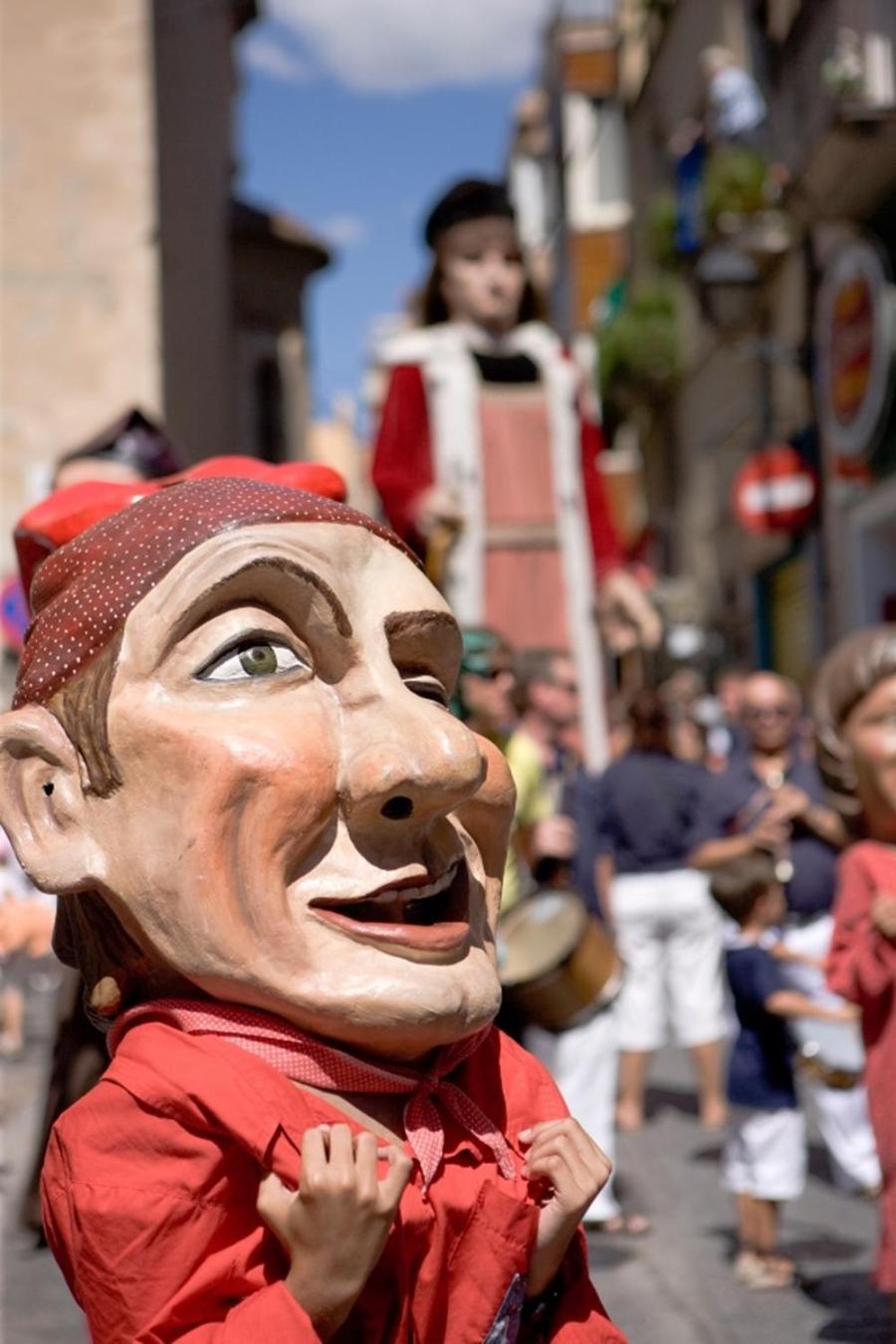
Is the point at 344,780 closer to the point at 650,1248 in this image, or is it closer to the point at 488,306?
the point at 488,306

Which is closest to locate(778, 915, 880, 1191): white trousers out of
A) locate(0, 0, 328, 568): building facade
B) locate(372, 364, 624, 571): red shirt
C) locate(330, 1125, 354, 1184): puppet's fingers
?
locate(372, 364, 624, 571): red shirt

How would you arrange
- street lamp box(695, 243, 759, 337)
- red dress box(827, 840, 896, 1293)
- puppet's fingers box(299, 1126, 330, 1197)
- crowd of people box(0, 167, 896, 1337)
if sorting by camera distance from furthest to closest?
street lamp box(695, 243, 759, 337) < crowd of people box(0, 167, 896, 1337) < red dress box(827, 840, 896, 1293) < puppet's fingers box(299, 1126, 330, 1197)

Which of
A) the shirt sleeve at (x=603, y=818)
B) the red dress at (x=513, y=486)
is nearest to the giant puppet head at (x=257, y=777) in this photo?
the red dress at (x=513, y=486)

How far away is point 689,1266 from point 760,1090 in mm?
505

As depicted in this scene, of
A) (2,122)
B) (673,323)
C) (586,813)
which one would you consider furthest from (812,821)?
(673,323)

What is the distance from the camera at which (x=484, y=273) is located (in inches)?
178

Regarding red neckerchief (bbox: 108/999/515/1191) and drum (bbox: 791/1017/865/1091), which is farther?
drum (bbox: 791/1017/865/1091)

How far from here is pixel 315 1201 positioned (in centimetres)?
166

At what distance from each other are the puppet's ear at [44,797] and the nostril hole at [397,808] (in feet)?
1.00

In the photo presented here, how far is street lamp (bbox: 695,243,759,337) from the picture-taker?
14.7 m

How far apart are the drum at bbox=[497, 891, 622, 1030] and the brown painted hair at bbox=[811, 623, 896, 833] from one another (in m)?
0.74

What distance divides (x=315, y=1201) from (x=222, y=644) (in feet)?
1.81

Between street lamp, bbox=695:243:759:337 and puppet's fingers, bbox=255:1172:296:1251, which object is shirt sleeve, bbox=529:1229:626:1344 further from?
street lamp, bbox=695:243:759:337

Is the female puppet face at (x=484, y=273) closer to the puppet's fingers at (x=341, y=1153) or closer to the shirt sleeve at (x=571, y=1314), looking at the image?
the shirt sleeve at (x=571, y=1314)
